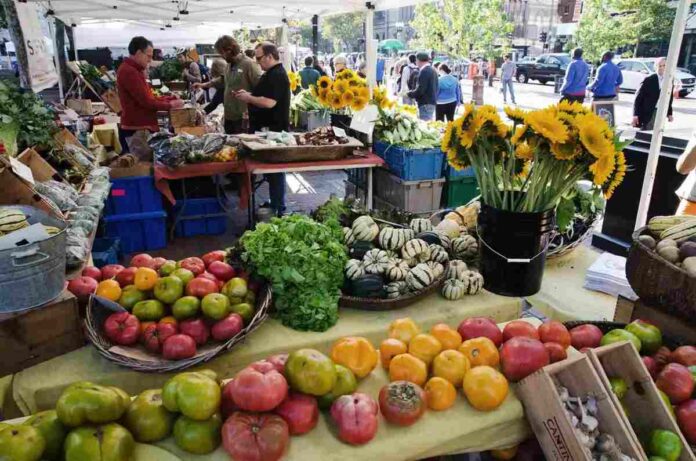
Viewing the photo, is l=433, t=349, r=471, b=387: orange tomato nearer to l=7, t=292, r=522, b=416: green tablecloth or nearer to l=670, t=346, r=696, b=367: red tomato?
l=7, t=292, r=522, b=416: green tablecloth

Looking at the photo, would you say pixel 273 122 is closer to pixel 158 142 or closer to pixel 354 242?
pixel 158 142

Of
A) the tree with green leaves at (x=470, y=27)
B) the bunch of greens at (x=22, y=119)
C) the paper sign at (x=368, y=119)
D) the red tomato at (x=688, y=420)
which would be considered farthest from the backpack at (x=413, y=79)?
the tree with green leaves at (x=470, y=27)

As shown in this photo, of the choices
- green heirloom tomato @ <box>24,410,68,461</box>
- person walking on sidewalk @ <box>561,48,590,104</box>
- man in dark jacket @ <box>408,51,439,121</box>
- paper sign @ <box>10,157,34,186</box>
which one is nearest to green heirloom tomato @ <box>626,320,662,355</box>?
green heirloom tomato @ <box>24,410,68,461</box>

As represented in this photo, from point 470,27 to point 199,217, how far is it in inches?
948

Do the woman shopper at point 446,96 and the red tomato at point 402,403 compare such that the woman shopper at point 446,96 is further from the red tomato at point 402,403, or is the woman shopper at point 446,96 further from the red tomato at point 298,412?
the red tomato at point 298,412

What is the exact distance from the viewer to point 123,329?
1.94 m

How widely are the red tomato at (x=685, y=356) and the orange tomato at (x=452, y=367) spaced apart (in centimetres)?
79

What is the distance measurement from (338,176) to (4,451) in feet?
24.2

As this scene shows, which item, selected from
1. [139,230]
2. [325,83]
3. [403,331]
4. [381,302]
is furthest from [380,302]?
[325,83]

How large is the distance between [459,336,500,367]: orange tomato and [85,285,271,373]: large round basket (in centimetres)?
80

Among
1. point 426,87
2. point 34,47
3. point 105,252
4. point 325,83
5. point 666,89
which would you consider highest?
point 34,47

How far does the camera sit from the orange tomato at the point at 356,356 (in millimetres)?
1777

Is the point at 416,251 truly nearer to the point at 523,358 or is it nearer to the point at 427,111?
the point at 523,358

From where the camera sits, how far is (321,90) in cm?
607
